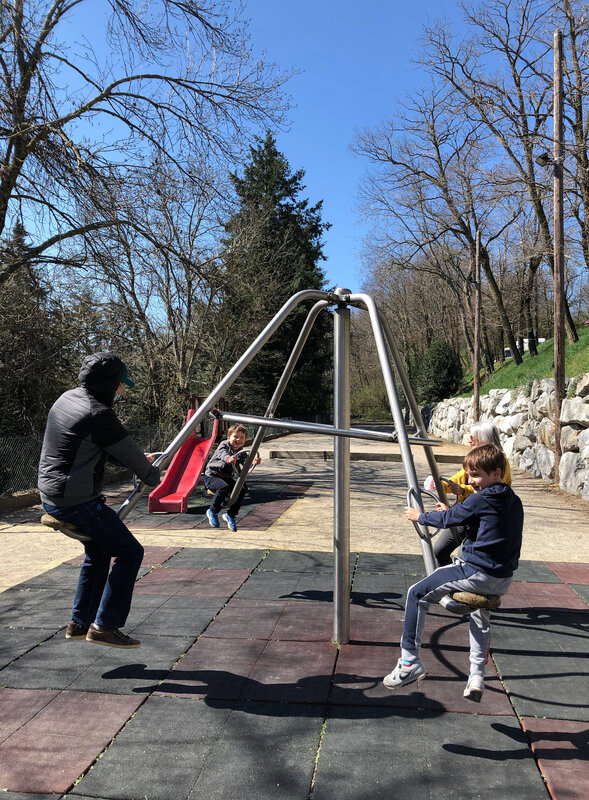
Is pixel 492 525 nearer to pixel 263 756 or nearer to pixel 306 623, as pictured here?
pixel 263 756

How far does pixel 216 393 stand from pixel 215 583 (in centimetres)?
199

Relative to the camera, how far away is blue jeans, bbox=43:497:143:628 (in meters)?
3.04

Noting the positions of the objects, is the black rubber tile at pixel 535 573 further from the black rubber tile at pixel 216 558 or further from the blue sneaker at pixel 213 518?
the blue sneaker at pixel 213 518

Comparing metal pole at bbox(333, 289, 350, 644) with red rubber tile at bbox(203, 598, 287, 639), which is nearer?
metal pole at bbox(333, 289, 350, 644)

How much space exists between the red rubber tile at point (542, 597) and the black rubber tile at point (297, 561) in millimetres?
1425

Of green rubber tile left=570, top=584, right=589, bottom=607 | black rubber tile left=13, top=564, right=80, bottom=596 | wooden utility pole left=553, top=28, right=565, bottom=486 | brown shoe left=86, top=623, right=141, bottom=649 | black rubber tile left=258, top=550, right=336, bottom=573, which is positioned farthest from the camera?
wooden utility pole left=553, top=28, right=565, bottom=486

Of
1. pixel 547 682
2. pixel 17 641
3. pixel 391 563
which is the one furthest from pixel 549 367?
pixel 17 641

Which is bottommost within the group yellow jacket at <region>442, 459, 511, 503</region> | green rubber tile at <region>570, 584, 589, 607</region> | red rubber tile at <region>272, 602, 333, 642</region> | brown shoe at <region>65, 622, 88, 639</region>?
green rubber tile at <region>570, 584, 589, 607</region>

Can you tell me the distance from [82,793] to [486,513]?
1.87 m

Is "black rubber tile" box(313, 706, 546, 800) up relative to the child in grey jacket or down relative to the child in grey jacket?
down

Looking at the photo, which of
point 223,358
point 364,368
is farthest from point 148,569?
point 364,368

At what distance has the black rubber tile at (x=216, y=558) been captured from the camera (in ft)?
17.3

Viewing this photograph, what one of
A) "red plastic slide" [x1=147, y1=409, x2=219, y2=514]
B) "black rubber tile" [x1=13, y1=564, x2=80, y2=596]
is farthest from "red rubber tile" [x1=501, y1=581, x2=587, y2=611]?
"red plastic slide" [x1=147, y1=409, x2=219, y2=514]

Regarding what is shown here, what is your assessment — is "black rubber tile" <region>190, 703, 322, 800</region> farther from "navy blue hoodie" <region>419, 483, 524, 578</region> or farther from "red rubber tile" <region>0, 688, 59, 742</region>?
"navy blue hoodie" <region>419, 483, 524, 578</region>
